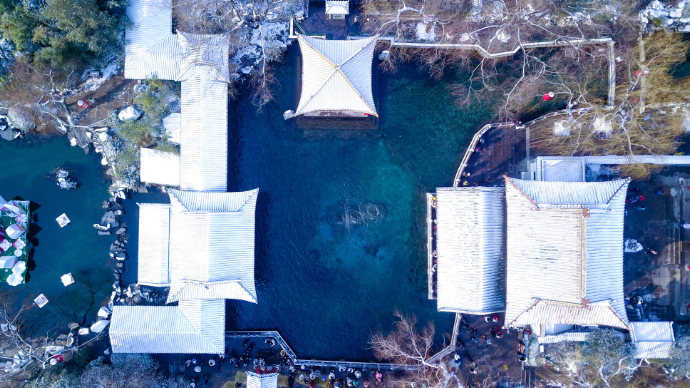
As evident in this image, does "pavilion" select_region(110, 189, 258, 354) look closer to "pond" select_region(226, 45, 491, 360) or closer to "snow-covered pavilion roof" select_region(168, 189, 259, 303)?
"snow-covered pavilion roof" select_region(168, 189, 259, 303)

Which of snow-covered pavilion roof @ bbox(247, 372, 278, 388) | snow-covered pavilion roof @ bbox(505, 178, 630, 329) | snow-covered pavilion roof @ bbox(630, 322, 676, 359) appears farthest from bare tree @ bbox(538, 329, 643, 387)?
snow-covered pavilion roof @ bbox(247, 372, 278, 388)

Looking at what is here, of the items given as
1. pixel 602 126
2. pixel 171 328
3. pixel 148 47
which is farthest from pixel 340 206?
pixel 602 126

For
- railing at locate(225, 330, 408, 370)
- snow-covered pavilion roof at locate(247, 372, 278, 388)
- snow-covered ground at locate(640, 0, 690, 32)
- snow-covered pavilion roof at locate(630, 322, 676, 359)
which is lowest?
snow-covered pavilion roof at locate(247, 372, 278, 388)

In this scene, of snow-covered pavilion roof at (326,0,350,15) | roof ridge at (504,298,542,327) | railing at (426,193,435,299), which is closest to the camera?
roof ridge at (504,298,542,327)

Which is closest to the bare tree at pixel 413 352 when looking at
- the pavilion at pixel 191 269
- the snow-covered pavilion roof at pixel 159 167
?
the pavilion at pixel 191 269

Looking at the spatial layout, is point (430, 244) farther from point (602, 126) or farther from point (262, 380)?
point (262, 380)

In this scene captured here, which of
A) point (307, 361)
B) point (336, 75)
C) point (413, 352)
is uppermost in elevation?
point (336, 75)
